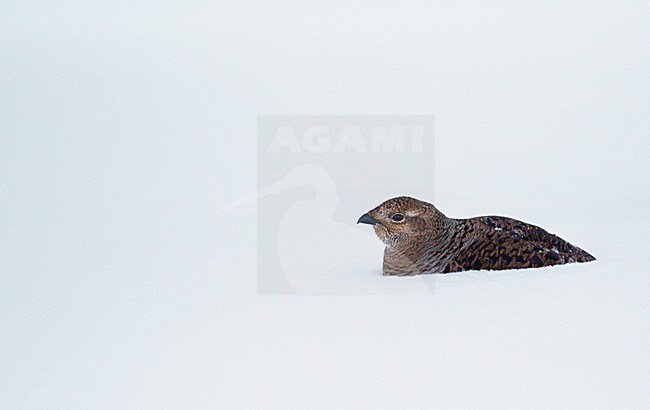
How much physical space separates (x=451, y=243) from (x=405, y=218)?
1.24 ft

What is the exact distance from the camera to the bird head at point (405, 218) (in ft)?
20.7

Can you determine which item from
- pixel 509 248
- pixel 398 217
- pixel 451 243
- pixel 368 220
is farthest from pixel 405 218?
pixel 509 248

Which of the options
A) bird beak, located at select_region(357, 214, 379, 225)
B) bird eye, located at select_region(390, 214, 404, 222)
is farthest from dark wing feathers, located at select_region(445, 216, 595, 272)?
bird beak, located at select_region(357, 214, 379, 225)

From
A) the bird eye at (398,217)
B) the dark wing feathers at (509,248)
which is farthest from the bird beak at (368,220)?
the dark wing feathers at (509,248)

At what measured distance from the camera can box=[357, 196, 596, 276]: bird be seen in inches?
246

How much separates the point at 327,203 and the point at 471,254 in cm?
351

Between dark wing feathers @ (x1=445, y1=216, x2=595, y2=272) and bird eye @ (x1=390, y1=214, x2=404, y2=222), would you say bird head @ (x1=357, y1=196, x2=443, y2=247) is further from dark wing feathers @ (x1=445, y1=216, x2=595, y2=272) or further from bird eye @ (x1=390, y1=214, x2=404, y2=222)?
dark wing feathers @ (x1=445, y1=216, x2=595, y2=272)

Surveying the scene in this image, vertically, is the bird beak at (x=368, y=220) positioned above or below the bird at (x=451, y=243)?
above

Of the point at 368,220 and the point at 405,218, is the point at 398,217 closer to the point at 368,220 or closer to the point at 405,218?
the point at 405,218

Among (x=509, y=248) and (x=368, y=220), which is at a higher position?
(x=368, y=220)

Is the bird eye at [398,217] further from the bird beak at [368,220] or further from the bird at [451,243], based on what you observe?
the bird beak at [368,220]

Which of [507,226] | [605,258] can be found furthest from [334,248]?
[605,258]

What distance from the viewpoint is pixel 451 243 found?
6355mm

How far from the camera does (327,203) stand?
31.5 feet
